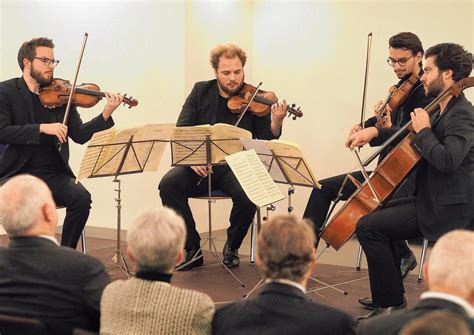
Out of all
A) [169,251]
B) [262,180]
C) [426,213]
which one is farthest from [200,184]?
[169,251]

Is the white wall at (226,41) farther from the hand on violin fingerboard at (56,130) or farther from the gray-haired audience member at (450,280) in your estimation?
the gray-haired audience member at (450,280)

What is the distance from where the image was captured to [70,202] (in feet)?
14.8

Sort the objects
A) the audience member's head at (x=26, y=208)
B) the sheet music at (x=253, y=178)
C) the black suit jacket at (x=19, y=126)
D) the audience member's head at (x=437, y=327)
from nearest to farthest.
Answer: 1. the audience member's head at (x=437, y=327)
2. the audience member's head at (x=26, y=208)
3. the sheet music at (x=253, y=178)
4. the black suit jacket at (x=19, y=126)

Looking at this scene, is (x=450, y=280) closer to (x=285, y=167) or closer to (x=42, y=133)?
(x=285, y=167)

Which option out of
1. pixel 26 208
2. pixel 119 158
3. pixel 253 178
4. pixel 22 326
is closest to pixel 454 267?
pixel 22 326

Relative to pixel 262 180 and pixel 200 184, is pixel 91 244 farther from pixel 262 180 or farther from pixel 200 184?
pixel 262 180

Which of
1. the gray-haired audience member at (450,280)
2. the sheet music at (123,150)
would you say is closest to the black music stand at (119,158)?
the sheet music at (123,150)

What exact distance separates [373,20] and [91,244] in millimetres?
3118

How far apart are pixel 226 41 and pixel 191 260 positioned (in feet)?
8.31

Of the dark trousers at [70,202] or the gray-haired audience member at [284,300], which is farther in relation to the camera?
the dark trousers at [70,202]

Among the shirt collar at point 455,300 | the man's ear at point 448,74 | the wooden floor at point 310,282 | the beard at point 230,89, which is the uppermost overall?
the man's ear at point 448,74

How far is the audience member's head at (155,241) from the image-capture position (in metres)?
2.08

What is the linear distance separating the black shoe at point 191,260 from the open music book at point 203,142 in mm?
797

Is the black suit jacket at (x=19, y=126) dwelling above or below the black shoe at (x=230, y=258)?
above
